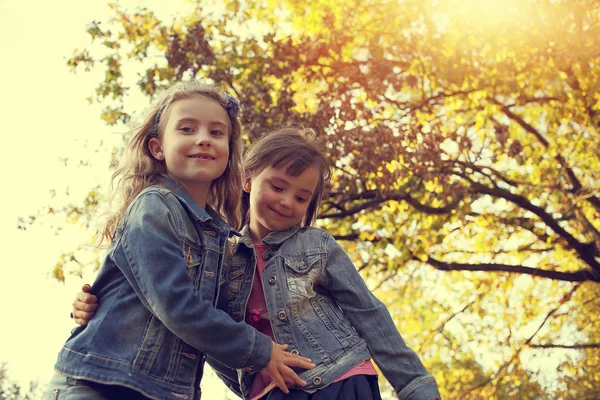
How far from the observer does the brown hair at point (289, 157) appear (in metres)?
3.07

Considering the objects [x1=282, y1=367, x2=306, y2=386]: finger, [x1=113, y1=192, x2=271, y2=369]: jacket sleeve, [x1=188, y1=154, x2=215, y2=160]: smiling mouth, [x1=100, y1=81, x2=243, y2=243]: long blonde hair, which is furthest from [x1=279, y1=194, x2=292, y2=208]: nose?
[x1=282, y1=367, x2=306, y2=386]: finger

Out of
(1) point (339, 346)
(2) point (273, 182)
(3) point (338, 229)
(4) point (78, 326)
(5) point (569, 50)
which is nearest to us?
(4) point (78, 326)

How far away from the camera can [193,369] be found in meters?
2.59

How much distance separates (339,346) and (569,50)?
6.51 meters

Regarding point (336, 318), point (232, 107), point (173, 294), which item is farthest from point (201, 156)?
point (336, 318)

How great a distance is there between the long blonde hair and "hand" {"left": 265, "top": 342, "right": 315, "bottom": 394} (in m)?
0.75

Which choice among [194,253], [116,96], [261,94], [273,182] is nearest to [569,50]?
[261,94]

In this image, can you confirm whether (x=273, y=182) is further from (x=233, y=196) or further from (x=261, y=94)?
(x=261, y=94)

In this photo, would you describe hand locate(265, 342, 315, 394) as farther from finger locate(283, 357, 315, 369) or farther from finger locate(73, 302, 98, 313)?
finger locate(73, 302, 98, 313)

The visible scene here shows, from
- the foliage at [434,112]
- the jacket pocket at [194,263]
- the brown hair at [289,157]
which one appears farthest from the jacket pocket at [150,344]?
the foliage at [434,112]

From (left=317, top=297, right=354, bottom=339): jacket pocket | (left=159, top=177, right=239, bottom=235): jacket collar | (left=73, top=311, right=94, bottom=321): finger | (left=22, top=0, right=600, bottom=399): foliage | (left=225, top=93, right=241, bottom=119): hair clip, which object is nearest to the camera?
(left=73, top=311, right=94, bottom=321): finger

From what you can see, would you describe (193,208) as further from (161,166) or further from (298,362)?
(298,362)

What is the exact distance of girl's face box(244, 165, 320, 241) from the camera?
303cm

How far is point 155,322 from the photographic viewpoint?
8.19ft
